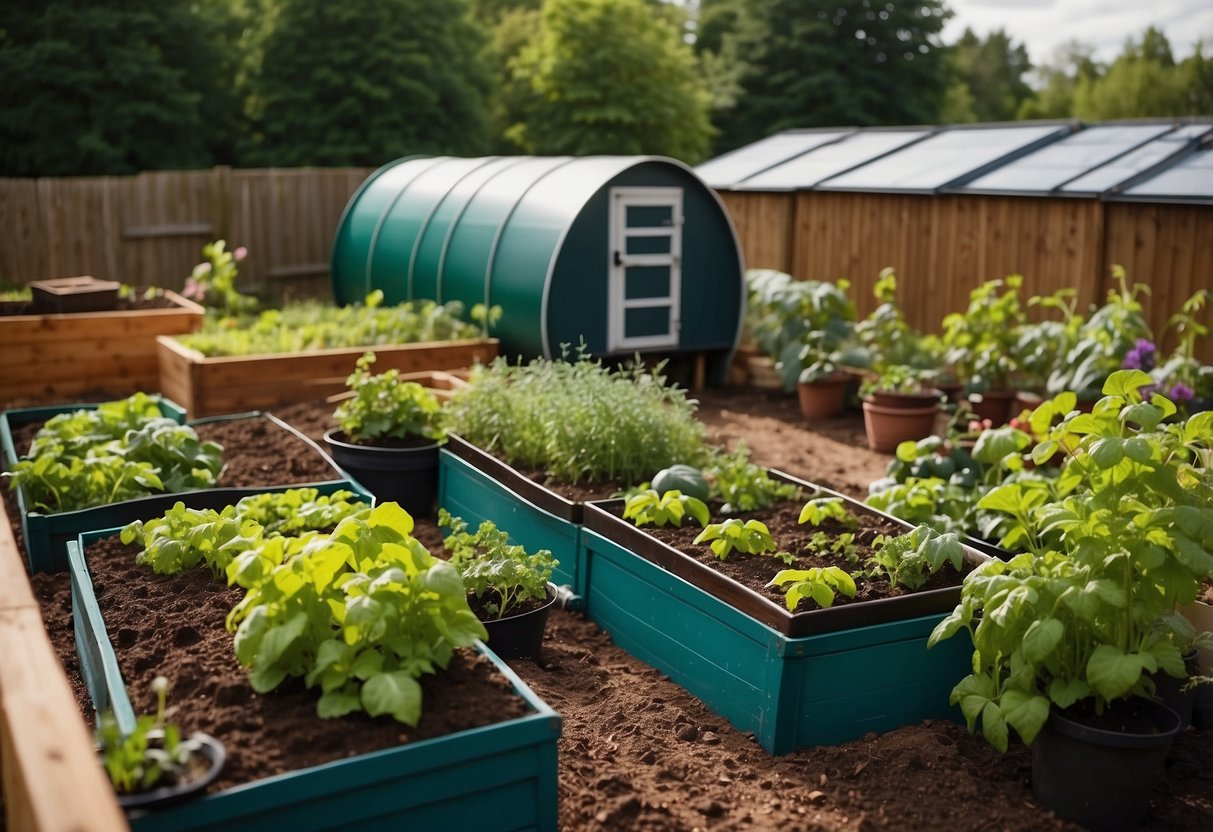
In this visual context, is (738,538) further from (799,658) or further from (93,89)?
(93,89)

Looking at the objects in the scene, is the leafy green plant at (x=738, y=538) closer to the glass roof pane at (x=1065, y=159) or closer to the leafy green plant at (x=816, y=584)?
the leafy green plant at (x=816, y=584)

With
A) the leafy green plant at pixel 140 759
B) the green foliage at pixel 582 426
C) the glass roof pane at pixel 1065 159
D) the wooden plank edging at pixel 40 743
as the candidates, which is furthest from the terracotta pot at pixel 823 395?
the leafy green plant at pixel 140 759

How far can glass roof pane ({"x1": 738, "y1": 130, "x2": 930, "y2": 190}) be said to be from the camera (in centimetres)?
1177

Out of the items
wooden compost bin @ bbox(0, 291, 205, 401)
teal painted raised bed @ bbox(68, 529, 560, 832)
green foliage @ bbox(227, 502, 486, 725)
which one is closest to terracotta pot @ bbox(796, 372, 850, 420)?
wooden compost bin @ bbox(0, 291, 205, 401)

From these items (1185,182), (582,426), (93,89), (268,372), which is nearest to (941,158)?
(1185,182)

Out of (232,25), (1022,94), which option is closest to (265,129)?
(232,25)

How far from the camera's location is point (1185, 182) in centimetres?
841

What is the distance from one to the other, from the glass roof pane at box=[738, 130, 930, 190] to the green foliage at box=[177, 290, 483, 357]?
4.22 meters

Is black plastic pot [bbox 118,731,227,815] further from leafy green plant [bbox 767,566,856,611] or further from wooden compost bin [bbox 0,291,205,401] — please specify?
wooden compost bin [bbox 0,291,205,401]

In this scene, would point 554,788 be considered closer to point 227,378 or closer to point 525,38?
point 227,378

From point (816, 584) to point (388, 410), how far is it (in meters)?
3.02

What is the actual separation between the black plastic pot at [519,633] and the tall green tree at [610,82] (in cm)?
2165

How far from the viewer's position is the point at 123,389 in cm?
868

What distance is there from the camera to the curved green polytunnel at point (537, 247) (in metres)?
8.55
